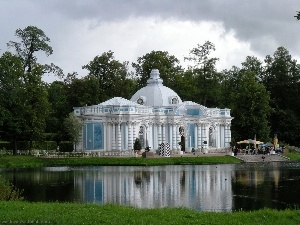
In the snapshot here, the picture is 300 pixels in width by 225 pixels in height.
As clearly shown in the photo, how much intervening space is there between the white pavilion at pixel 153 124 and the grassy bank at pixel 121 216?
137 ft

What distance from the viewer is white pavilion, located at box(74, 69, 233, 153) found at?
59.3 m

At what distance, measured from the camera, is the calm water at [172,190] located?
2188 centimetres

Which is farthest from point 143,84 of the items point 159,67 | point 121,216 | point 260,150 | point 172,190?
point 121,216

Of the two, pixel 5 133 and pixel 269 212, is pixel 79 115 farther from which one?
pixel 269 212

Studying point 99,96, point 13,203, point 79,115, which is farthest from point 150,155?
point 13,203

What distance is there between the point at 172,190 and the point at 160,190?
579 millimetres

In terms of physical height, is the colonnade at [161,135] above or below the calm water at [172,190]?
above

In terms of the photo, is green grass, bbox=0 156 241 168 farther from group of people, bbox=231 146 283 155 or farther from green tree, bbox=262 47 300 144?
green tree, bbox=262 47 300 144

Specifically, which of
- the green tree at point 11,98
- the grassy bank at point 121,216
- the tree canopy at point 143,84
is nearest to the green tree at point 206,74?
the tree canopy at point 143,84

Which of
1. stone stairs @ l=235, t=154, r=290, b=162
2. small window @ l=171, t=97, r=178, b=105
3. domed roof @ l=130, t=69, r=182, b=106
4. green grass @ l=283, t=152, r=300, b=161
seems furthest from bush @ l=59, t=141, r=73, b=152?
green grass @ l=283, t=152, r=300, b=161

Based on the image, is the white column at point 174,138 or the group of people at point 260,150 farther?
the white column at point 174,138

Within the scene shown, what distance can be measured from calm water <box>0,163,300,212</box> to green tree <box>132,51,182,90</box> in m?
43.8

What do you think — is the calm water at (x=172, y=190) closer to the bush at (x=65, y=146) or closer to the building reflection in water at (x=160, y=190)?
the building reflection in water at (x=160, y=190)

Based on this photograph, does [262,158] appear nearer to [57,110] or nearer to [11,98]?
[11,98]
